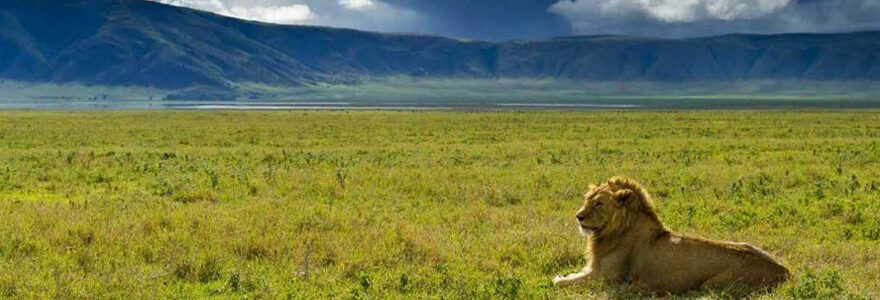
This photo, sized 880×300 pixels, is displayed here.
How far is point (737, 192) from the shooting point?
18.2 metres

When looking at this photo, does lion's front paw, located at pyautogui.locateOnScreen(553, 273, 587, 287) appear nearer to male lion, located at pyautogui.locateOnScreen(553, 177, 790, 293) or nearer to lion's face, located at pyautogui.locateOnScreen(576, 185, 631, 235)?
male lion, located at pyautogui.locateOnScreen(553, 177, 790, 293)

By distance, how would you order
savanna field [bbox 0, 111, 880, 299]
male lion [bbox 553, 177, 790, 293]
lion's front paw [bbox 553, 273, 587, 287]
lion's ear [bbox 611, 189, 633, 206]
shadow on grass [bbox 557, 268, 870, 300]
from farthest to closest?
savanna field [bbox 0, 111, 880, 299], lion's front paw [bbox 553, 273, 587, 287], lion's ear [bbox 611, 189, 633, 206], male lion [bbox 553, 177, 790, 293], shadow on grass [bbox 557, 268, 870, 300]

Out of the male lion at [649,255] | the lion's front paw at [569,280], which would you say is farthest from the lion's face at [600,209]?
the lion's front paw at [569,280]

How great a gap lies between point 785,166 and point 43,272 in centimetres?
2186

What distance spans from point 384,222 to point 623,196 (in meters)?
5.62

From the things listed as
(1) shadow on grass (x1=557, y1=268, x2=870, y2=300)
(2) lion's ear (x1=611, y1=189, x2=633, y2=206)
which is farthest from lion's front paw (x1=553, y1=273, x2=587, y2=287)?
(2) lion's ear (x1=611, y1=189, x2=633, y2=206)

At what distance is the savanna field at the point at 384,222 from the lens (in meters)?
9.48

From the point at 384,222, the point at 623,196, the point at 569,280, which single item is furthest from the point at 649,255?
the point at 384,222

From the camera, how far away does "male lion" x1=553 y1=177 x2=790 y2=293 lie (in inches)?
337

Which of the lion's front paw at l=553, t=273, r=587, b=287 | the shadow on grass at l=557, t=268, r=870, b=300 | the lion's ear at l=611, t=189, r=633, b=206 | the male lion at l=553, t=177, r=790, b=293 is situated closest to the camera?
the shadow on grass at l=557, t=268, r=870, b=300

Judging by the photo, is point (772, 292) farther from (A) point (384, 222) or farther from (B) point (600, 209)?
(A) point (384, 222)

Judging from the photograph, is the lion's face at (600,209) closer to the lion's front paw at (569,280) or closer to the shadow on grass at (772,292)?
the lion's front paw at (569,280)

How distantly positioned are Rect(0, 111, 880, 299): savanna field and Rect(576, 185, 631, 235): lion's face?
2.48 feet

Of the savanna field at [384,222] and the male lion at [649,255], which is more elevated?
the male lion at [649,255]
